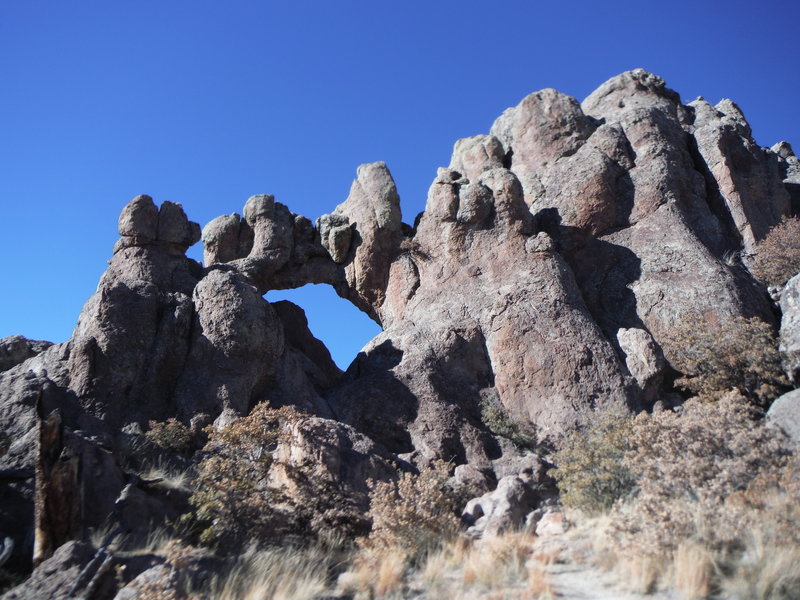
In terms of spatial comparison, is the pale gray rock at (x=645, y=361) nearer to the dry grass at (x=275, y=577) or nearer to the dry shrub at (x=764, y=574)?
the dry shrub at (x=764, y=574)

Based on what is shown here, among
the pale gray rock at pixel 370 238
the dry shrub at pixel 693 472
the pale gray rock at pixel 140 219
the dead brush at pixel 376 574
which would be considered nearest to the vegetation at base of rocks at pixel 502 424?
the dry shrub at pixel 693 472

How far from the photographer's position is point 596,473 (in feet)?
37.6

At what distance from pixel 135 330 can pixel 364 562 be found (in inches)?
392

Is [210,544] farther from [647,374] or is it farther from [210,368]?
[647,374]

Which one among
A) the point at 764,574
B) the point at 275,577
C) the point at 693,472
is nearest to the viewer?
the point at 764,574

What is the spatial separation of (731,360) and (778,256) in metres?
6.02

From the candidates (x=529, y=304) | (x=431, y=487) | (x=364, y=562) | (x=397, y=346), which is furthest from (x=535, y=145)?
(x=364, y=562)

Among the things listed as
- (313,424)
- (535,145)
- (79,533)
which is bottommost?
(79,533)

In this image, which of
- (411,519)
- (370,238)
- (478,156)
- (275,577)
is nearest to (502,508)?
(411,519)

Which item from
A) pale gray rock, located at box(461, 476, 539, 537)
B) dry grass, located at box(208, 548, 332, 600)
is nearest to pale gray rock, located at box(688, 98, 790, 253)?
pale gray rock, located at box(461, 476, 539, 537)

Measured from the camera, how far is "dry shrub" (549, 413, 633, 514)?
11016 millimetres

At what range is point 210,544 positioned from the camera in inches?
400

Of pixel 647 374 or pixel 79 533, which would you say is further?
pixel 647 374

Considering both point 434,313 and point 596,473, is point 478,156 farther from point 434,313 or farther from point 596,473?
point 596,473
